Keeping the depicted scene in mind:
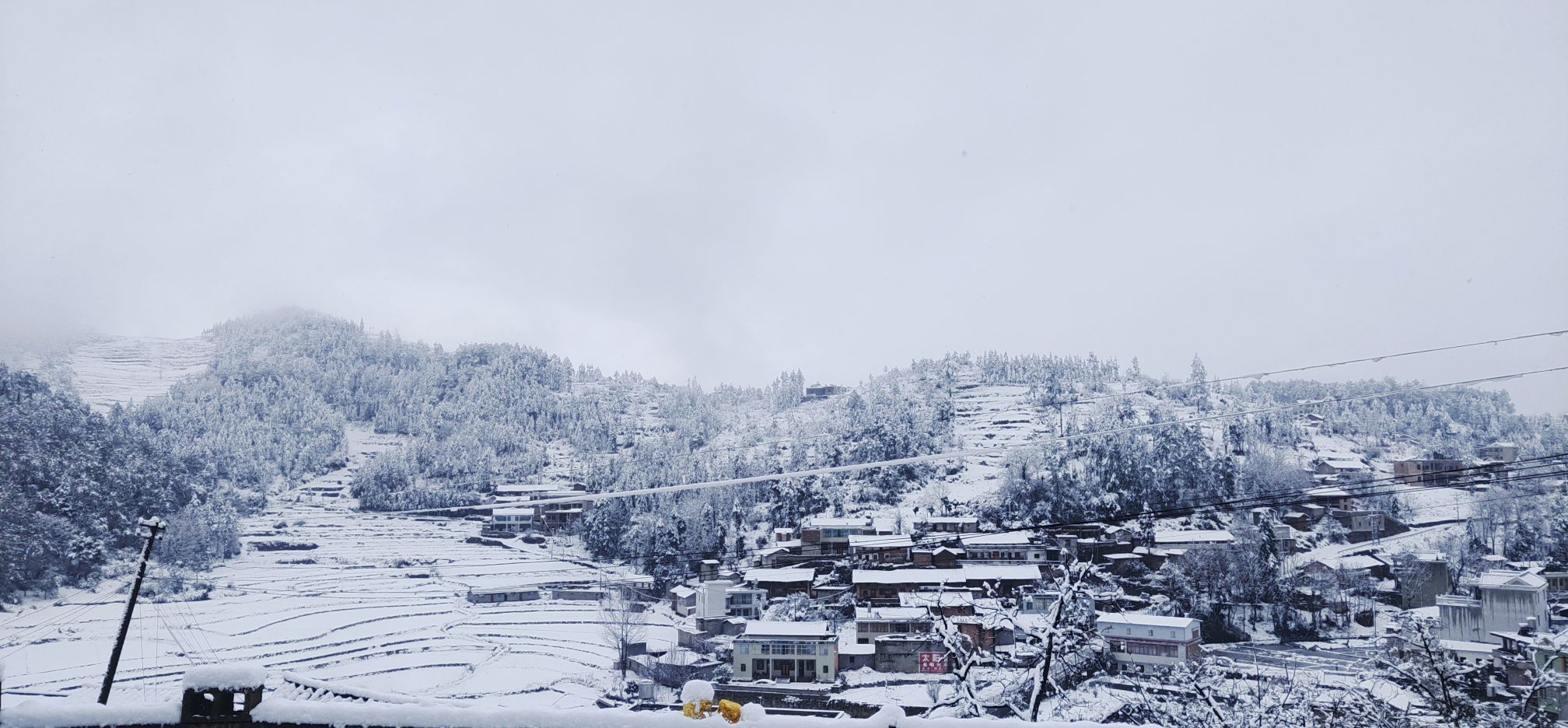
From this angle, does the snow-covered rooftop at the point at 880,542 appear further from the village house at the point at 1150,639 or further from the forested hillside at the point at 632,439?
the village house at the point at 1150,639

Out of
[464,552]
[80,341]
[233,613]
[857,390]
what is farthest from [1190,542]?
[80,341]

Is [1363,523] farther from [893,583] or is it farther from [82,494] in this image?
[82,494]

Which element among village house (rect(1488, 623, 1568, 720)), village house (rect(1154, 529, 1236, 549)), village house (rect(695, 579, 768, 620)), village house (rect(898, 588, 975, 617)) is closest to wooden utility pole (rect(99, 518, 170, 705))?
village house (rect(1488, 623, 1568, 720))

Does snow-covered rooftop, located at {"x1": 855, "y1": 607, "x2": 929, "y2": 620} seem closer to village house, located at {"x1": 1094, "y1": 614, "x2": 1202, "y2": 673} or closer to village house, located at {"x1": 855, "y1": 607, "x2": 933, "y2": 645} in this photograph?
village house, located at {"x1": 855, "y1": 607, "x2": 933, "y2": 645}

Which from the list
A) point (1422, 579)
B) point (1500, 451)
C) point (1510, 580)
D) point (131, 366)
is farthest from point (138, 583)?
point (131, 366)

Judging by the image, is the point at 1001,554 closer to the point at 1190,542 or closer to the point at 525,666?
the point at 1190,542

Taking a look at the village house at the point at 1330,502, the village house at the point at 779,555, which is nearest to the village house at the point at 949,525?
the village house at the point at 779,555
